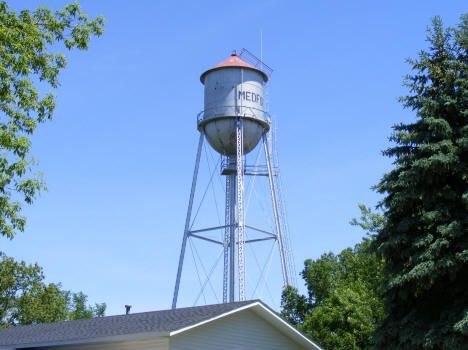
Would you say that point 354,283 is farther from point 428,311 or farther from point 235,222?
point 428,311

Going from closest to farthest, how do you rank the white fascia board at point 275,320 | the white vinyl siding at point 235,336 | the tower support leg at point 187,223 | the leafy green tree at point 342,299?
the white vinyl siding at point 235,336
the white fascia board at point 275,320
the leafy green tree at point 342,299
the tower support leg at point 187,223

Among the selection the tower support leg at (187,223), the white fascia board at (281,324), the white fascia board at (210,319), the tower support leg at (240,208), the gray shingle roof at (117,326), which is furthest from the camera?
the tower support leg at (187,223)

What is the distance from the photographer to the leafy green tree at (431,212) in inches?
A: 631

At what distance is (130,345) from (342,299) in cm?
987

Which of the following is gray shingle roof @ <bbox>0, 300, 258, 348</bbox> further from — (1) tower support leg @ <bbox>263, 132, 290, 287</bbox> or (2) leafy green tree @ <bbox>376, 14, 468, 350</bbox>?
(1) tower support leg @ <bbox>263, 132, 290, 287</bbox>

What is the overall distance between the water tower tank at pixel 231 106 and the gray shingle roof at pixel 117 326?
1310 cm

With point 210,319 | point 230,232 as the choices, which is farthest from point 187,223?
point 210,319

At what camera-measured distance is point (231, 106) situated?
105 ft

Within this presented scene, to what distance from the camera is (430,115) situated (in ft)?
58.7

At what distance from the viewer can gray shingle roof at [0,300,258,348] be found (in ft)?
52.1

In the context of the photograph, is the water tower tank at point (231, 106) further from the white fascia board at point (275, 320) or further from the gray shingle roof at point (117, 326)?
the white fascia board at point (275, 320)

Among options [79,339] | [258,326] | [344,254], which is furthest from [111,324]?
[344,254]

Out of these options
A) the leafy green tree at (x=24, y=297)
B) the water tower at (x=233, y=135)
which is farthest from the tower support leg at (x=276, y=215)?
the leafy green tree at (x=24, y=297)

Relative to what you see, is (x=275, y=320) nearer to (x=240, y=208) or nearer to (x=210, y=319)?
(x=210, y=319)
